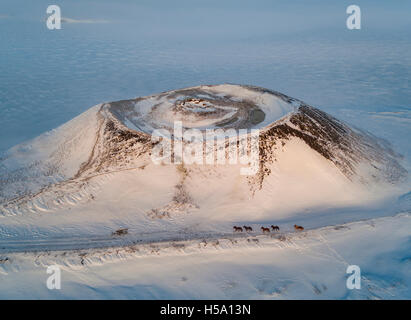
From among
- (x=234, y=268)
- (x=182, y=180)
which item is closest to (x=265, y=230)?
(x=234, y=268)

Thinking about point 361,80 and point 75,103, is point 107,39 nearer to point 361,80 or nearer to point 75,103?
point 75,103

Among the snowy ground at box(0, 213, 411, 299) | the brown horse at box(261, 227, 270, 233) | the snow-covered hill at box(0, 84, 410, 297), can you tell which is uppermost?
the snow-covered hill at box(0, 84, 410, 297)

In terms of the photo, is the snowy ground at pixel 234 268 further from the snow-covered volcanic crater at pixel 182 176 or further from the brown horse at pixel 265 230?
the snow-covered volcanic crater at pixel 182 176

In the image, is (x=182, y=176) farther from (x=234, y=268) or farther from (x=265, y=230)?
(x=234, y=268)

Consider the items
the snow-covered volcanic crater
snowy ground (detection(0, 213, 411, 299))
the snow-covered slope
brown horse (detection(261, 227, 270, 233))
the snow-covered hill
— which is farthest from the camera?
the snow-covered slope

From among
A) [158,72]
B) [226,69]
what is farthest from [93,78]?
[226,69]

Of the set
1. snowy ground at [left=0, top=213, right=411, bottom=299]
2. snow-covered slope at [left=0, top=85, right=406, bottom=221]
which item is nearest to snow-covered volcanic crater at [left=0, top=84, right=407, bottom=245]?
snow-covered slope at [left=0, top=85, right=406, bottom=221]

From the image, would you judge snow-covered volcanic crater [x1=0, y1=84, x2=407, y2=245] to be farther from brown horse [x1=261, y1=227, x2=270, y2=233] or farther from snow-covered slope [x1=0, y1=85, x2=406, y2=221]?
brown horse [x1=261, y1=227, x2=270, y2=233]

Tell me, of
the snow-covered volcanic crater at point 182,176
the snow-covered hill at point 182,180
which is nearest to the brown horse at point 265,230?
the snow-covered hill at point 182,180
